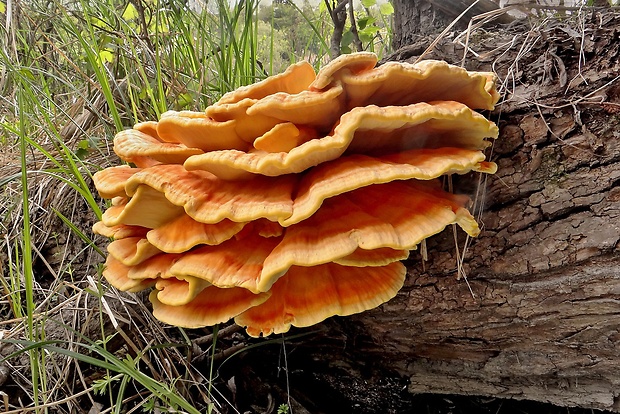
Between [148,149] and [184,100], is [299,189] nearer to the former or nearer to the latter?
[148,149]

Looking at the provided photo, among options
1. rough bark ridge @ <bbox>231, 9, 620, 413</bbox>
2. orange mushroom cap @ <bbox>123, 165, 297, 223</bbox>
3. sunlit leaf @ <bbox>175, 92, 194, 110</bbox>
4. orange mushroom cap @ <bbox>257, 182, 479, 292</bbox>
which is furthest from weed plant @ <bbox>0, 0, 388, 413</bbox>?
rough bark ridge @ <bbox>231, 9, 620, 413</bbox>

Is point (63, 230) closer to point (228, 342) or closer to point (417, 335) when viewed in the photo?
point (228, 342)

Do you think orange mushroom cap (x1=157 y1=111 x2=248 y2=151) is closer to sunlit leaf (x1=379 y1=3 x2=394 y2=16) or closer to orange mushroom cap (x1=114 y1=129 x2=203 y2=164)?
orange mushroom cap (x1=114 y1=129 x2=203 y2=164)

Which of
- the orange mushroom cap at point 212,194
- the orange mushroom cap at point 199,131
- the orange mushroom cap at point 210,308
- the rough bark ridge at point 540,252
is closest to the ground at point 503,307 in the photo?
the rough bark ridge at point 540,252

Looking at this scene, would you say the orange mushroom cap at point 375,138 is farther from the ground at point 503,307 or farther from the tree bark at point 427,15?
the tree bark at point 427,15

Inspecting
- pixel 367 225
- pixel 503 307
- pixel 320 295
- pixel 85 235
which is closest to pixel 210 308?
pixel 320 295

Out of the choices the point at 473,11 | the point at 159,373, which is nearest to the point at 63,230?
the point at 159,373
